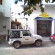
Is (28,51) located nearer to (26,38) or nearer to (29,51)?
(29,51)

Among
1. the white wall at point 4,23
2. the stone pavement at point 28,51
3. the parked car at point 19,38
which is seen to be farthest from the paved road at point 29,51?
the white wall at point 4,23

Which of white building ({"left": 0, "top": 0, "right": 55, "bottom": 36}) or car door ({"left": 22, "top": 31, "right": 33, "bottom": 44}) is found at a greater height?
white building ({"left": 0, "top": 0, "right": 55, "bottom": 36})

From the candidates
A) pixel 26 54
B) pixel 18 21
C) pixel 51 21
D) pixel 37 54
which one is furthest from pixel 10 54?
pixel 18 21

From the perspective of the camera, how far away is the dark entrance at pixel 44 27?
1789 cm

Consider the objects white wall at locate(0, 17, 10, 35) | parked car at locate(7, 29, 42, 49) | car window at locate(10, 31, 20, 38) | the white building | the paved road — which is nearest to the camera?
the paved road

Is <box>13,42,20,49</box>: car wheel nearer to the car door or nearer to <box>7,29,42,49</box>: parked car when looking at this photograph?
<box>7,29,42,49</box>: parked car

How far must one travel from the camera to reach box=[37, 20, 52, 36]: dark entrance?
1789 centimetres

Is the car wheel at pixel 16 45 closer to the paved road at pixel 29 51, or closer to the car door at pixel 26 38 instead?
the paved road at pixel 29 51

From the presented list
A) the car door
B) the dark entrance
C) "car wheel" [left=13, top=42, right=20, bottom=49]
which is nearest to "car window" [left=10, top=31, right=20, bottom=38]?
the car door

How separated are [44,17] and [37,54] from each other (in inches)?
356

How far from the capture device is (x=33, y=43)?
1140 cm

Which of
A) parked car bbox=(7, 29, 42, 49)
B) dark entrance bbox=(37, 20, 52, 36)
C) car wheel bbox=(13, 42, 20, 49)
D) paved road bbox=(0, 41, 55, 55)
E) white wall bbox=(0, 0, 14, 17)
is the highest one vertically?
white wall bbox=(0, 0, 14, 17)

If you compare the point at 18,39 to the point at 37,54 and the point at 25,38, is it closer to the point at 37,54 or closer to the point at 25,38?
the point at 25,38

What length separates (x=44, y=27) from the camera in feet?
59.5
